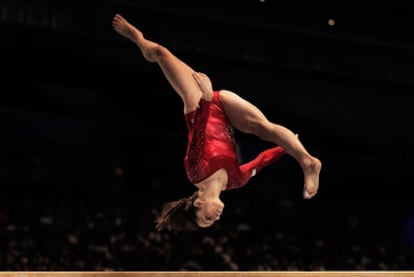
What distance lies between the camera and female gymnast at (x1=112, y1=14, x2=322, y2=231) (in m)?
4.50

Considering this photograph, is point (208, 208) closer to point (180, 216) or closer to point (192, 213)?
point (192, 213)

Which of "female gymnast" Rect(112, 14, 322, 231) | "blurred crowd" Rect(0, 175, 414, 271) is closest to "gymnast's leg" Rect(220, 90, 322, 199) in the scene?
"female gymnast" Rect(112, 14, 322, 231)

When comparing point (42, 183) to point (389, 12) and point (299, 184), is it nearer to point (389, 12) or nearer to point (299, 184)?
point (299, 184)

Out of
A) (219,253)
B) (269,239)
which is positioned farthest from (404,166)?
(219,253)

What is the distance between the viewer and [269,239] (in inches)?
443

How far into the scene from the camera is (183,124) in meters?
10.6

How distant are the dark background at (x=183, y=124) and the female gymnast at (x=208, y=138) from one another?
18.1 ft

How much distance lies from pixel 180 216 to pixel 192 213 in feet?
0.50

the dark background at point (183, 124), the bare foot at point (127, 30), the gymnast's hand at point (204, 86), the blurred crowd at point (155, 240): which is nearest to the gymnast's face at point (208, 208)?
the gymnast's hand at point (204, 86)

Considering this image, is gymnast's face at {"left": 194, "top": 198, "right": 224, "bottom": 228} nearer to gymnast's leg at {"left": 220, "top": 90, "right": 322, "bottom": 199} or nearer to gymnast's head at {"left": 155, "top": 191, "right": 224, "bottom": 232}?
gymnast's head at {"left": 155, "top": 191, "right": 224, "bottom": 232}

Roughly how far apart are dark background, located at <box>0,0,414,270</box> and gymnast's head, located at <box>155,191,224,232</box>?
538cm

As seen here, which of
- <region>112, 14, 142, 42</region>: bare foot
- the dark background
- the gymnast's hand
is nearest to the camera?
the gymnast's hand

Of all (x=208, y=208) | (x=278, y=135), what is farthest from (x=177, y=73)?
(x=208, y=208)

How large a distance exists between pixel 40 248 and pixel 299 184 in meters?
4.68
